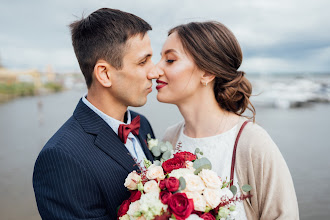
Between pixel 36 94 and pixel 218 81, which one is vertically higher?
pixel 36 94

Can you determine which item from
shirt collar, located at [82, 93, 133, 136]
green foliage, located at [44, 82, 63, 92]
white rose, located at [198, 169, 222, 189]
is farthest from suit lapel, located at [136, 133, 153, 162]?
green foliage, located at [44, 82, 63, 92]

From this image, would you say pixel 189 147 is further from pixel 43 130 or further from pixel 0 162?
pixel 43 130

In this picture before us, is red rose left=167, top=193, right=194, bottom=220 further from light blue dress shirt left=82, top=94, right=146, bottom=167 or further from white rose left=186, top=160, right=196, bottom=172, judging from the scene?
light blue dress shirt left=82, top=94, right=146, bottom=167

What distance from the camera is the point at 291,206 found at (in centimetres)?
227

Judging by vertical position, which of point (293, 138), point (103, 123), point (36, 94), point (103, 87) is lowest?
point (293, 138)

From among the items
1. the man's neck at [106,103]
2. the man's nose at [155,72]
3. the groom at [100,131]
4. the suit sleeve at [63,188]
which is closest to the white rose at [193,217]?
the groom at [100,131]

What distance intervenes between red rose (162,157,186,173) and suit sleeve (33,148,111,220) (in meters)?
0.55

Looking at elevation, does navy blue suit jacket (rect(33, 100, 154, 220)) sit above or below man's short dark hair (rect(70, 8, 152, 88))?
below

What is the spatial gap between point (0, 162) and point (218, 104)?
28.9 ft

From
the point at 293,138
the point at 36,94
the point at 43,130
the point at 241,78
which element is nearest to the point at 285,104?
the point at 293,138

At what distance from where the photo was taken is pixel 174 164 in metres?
1.91

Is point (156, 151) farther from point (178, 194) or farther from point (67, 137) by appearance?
point (178, 194)

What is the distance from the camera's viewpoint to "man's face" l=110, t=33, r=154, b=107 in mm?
2518

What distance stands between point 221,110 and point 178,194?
1384 millimetres
